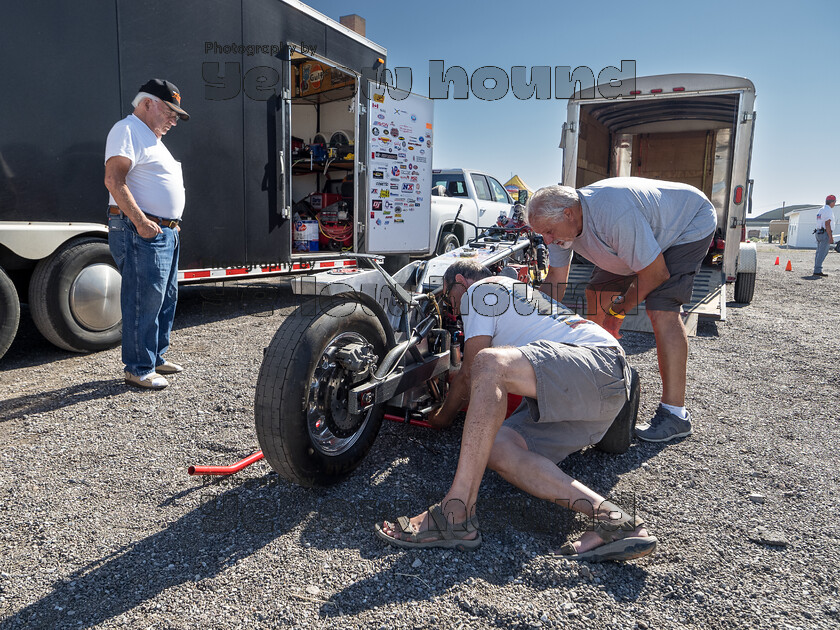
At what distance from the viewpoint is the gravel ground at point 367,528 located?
176cm

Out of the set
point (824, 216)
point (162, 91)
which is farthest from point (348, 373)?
point (824, 216)

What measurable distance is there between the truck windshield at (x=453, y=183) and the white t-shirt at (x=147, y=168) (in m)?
6.51

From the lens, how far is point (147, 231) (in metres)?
3.62

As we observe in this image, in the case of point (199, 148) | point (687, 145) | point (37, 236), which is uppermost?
point (687, 145)

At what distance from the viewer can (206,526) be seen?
2209 millimetres

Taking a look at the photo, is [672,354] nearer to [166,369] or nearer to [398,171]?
[166,369]

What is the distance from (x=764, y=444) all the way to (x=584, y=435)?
1.40 m

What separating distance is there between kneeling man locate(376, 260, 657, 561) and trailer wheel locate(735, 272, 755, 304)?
21.2 ft

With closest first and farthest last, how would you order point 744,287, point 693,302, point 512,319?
point 512,319 < point 693,302 < point 744,287

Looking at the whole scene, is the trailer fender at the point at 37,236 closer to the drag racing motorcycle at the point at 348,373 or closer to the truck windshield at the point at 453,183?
the drag racing motorcycle at the point at 348,373

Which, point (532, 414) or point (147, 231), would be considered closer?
point (532, 414)

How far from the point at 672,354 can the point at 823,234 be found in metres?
12.2

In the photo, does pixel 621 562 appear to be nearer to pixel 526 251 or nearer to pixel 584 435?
pixel 584 435

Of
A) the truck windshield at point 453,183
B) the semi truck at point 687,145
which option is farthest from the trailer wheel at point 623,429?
the truck windshield at point 453,183
